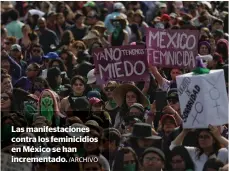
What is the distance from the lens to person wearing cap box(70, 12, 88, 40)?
19.2 m

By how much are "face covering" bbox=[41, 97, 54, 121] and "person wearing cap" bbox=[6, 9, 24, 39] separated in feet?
24.8

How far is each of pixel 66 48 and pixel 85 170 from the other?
745 cm

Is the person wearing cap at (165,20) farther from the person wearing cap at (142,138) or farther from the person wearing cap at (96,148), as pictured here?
the person wearing cap at (96,148)

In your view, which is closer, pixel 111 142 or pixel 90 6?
pixel 111 142

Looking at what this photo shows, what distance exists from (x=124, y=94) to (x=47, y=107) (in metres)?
0.91

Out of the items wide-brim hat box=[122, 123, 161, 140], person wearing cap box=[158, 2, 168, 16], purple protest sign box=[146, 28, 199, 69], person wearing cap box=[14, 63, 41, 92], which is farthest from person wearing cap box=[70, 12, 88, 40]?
wide-brim hat box=[122, 123, 161, 140]

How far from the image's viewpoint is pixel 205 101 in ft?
33.0

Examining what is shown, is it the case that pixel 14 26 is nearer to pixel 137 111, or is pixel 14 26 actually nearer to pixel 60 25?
pixel 60 25

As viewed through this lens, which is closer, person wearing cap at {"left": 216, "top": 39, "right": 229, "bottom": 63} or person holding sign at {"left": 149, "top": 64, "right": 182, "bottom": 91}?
person holding sign at {"left": 149, "top": 64, "right": 182, "bottom": 91}

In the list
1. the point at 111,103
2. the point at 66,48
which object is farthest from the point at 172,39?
the point at 66,48

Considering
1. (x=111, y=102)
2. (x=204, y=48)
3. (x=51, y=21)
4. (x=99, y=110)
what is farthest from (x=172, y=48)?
(x=51, y=21)

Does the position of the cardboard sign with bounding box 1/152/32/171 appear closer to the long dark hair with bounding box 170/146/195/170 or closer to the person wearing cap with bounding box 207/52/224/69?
the long dark hair with bounding box 170/146/195/170

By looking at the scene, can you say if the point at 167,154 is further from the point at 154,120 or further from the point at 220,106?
the point at 154,120

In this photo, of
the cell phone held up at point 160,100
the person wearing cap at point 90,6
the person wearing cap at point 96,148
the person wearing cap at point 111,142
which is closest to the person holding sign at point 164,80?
the cell phone held up at point 160,100
